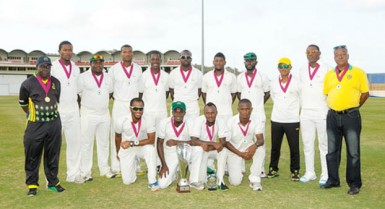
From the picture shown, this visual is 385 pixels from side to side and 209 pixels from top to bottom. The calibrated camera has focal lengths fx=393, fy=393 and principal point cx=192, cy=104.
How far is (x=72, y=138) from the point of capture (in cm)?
699

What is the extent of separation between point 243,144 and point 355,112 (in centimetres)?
194

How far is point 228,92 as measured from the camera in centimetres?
782

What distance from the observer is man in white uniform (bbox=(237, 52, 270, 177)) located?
24.8 feet

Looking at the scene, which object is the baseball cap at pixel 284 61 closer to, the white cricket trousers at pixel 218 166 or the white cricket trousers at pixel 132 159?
the white cricket trousers at pixel 218 166

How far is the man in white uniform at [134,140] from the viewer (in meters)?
6.96

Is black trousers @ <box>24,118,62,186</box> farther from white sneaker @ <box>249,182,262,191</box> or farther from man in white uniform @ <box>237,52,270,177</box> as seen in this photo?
man in white uniform @ <box>237,52,270,177</box>

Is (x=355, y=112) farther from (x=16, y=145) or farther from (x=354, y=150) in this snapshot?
(x=16, y=145)

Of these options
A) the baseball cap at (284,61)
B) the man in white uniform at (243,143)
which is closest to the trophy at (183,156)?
the man in white uniform at (243,143)

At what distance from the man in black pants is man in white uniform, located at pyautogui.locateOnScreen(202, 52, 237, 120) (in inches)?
115

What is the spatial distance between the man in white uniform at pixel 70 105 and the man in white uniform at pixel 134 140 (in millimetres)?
760

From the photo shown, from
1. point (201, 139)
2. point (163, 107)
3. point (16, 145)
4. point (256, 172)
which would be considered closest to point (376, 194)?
point (256, 172)

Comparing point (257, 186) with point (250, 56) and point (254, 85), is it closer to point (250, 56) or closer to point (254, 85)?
point (254, 85)

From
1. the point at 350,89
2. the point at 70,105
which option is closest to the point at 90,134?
the point at 70,105

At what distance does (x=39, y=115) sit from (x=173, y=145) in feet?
7.54
